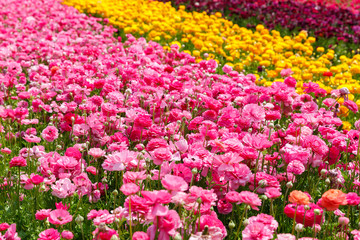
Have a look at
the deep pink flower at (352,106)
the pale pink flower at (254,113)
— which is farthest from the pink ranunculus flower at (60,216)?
the deep pink flower at (352,106)

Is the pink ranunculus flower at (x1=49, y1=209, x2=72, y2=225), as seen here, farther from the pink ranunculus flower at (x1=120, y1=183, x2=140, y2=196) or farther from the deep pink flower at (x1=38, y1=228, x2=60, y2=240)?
the pink ranunculus flower at (x1=120, y1=183, x2=140, y2=196)

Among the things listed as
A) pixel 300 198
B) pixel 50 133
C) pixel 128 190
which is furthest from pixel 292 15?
pixel 128 190

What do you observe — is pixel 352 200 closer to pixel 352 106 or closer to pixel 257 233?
pixel 257 233

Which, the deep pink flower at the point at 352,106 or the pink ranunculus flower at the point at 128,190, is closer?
the pink ranunculus flower at the point at 128,190

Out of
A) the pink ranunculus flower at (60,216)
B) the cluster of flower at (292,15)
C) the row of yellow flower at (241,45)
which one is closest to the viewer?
the pink ranunculus flower at (60,216)

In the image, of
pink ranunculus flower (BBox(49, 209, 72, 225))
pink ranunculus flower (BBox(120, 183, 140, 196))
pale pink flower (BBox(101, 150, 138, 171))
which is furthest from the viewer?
pale pink flower (BBox(101, 150, 138, 171))

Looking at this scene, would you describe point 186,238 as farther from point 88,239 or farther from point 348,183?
point 348,183

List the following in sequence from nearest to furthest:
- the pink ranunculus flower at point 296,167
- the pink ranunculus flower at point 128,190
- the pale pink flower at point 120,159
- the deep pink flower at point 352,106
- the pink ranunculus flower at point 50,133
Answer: the pink ranunculus flower at point 128,190 < the pale pink flower at point 120,159 < the pink ranunculus flower at point 296,167 < the pink ranunculus flower at point 50,133 < the deep pink flower at point 352,106

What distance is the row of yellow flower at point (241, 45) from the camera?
5.16 meters

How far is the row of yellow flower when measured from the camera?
16.9 ft

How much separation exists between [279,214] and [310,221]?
478mm

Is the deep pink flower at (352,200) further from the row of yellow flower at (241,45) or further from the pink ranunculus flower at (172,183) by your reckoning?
the row of yellow flower at (241,45)

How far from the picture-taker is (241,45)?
606 cm

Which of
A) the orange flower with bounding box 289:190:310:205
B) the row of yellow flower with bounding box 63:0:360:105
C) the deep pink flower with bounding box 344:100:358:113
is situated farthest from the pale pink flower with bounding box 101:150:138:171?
the row of yellow flower with bounding box 63:0:360:105
